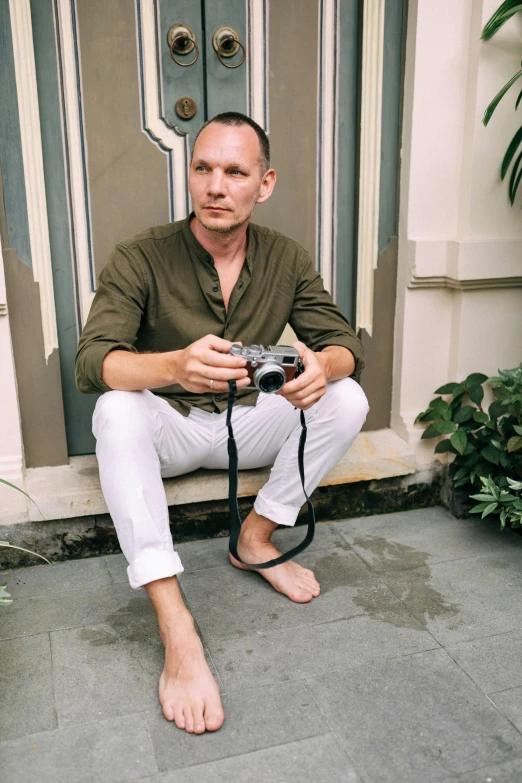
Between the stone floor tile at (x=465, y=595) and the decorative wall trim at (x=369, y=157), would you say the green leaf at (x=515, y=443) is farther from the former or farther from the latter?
the decorative wall trim at (x=369, y=157)

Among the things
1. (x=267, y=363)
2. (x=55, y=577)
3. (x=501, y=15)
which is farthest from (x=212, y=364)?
(x=501, y=15)

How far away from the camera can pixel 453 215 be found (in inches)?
108

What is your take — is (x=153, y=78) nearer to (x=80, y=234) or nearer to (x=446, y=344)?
(x=80, y=234)

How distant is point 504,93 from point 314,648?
1.90 m

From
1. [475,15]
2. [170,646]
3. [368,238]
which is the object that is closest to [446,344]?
[368,238]

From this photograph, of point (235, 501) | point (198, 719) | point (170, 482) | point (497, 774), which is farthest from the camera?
point (170, 482)

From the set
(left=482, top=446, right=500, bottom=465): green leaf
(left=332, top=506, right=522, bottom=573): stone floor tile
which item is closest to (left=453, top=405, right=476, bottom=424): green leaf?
(left=482, top=446, right=500, bottom=465): green leaf

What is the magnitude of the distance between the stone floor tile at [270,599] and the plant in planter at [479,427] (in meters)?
0.59

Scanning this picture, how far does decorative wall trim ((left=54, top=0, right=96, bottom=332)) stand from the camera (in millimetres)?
2393

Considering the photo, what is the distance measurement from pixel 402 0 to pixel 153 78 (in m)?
0.93

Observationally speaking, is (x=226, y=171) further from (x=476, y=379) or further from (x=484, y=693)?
(x=484, y=693)

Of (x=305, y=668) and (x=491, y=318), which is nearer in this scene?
(x=305, y=668)

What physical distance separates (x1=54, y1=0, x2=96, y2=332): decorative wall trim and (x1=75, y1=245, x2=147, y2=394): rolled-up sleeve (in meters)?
0.37

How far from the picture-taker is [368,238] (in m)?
2.78
